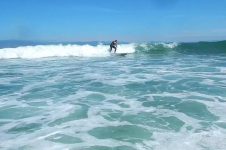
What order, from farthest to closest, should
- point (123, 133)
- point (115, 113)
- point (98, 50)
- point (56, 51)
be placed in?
point (98, 50) → point (56, 51) → point (115, 113) → point (123, 133)

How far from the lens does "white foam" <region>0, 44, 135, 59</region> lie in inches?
1131

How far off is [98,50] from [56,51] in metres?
4.49

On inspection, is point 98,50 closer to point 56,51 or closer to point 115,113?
point 56,51

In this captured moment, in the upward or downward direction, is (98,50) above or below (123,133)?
above

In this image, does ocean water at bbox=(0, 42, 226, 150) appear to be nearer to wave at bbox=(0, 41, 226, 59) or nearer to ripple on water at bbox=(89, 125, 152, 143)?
ripple on water at bbox=(89, 125, 152, 143)

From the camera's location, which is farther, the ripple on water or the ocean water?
the ripple on water

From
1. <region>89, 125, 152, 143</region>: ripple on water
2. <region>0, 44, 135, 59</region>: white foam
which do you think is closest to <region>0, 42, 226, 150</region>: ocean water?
<region>89, 125, 152, 143</region>: ripple on water

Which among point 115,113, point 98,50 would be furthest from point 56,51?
point 115,113

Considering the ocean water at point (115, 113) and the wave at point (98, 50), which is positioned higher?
the wave at point (98, 50)

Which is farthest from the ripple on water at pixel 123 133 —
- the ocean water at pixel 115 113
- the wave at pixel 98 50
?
the wave at pixel 98 50

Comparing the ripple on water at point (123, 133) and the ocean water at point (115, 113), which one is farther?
the ripple on water at point (123, 133)

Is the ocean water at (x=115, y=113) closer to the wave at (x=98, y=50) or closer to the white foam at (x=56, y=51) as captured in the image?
the white foam at (x=56, y=51)

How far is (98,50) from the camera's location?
33.4 meters

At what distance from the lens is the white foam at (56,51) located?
28.7 meters
